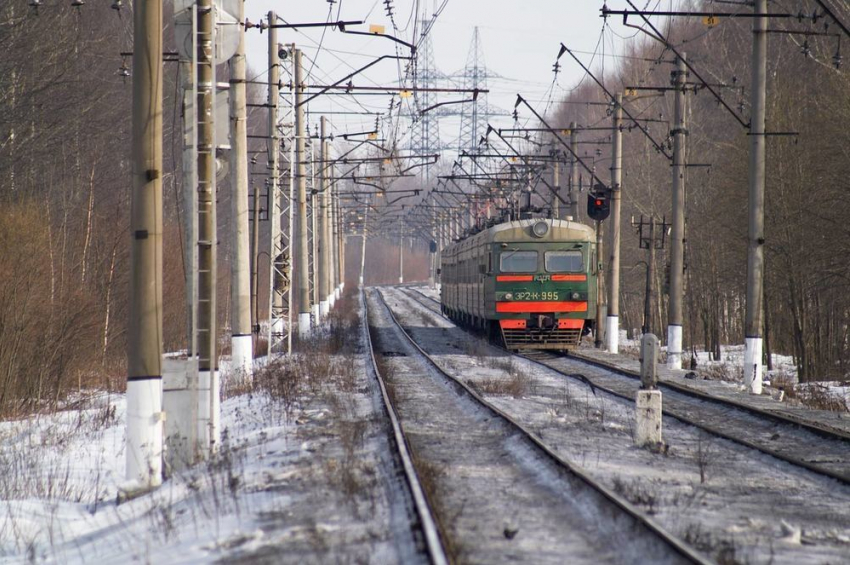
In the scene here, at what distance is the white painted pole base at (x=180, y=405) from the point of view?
11305 mm

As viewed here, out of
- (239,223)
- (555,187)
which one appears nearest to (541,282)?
(555,187)

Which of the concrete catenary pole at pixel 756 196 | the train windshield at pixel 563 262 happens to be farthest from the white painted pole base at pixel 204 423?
the train windshield at pixel 563 262

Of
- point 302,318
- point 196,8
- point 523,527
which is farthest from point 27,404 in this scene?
point 302,318

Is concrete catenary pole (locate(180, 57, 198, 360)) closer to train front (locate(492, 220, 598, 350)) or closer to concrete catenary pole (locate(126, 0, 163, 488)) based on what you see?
concrete catenary pole (locate(126, 0, 163, 488))

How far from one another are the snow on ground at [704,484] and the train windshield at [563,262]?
9.00 m

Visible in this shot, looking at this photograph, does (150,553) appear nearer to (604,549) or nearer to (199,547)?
(199,547)

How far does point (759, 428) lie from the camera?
13227 millimetres

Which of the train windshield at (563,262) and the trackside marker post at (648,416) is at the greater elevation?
the train windshield at (563,262)

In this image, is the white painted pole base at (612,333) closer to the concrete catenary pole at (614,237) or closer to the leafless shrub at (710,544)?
the concrete catenary pole at (614,237)

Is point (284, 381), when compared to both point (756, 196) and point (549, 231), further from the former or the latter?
point (549, 231)

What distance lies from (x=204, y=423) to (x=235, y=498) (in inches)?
131

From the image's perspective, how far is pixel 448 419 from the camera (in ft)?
45.2

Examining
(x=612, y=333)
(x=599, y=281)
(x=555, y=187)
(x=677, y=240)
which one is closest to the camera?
(x=677, y=240)

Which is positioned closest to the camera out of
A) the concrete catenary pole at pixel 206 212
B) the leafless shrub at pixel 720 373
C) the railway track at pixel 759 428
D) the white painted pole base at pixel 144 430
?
the white painted pole base at pixel 144 430
